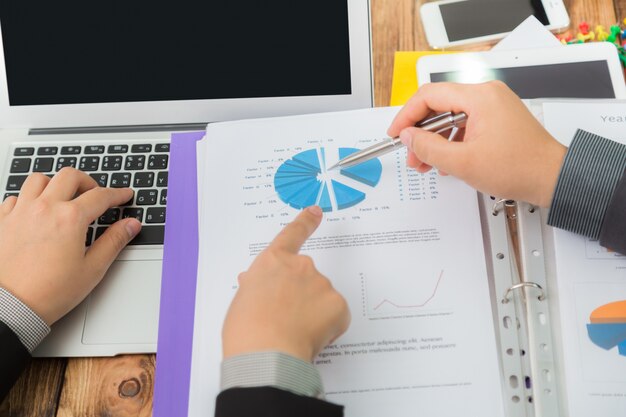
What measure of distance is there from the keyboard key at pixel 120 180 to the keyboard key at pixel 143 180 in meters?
0.01

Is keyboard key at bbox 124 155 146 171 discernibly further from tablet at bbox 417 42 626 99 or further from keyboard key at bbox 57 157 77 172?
tablet at bbox 417 42 626 99

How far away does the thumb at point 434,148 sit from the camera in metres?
0.59

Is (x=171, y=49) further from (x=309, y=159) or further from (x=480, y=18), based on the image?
(x=480, y=18)

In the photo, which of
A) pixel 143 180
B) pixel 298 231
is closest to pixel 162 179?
pixel 143 180

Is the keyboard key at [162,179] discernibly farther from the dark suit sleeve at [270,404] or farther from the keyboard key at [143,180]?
the dark suit sleeve at [270,404]

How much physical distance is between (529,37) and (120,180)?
60 cm

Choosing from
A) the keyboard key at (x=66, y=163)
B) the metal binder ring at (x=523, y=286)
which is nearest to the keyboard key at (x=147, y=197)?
the keyboard key at (x=66, y=163)

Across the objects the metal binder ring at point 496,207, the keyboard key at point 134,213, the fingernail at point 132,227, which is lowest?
the fingernail at point 132,227

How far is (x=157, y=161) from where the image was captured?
2.38ft

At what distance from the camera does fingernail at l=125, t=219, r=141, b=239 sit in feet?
2.18

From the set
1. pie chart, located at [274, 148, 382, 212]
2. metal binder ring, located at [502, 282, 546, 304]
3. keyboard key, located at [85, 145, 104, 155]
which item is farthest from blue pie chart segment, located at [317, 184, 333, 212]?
keyboard key, located at [85, 145, 104, 155]

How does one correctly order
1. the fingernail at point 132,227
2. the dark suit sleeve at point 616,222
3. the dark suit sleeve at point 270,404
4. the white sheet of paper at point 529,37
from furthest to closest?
the white sheet of paper at point 529,37, the fingernail at point 132,227, the dark suit sleeve at point 616,222, the dark suit sleeve at point 270,404

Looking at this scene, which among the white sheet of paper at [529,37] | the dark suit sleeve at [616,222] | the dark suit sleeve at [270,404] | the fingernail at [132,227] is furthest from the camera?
the white sheet of paper at [529,37]

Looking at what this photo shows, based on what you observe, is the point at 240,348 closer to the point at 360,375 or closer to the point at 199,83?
the point at 360,375
